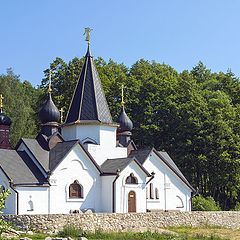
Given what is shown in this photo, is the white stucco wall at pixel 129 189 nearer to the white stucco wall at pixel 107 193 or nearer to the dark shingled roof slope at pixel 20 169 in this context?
the white stucco wall at pixel 107 193

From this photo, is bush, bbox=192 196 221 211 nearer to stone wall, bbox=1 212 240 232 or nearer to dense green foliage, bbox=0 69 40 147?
stone wall, bbox=1 212 240 232

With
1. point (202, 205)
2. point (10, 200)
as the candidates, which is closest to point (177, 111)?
point (202, 205)

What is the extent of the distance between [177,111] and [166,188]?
11290 mm

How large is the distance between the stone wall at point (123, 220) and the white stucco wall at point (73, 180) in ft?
15.1

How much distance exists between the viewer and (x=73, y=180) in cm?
3216

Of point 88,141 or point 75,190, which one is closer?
point 75,190

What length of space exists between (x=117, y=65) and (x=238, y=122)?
51.8 ft

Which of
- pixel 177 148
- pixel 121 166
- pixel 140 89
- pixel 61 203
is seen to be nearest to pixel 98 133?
pixel 121 166

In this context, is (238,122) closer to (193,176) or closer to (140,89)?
(193,176)

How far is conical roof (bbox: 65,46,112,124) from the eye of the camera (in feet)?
114

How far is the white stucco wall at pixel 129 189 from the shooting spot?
32794 mm

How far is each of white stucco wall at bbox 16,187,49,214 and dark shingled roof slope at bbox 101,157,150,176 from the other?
14.0 ft

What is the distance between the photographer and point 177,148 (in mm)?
45938

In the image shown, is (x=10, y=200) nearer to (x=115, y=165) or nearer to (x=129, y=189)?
(x=115, y=165)
